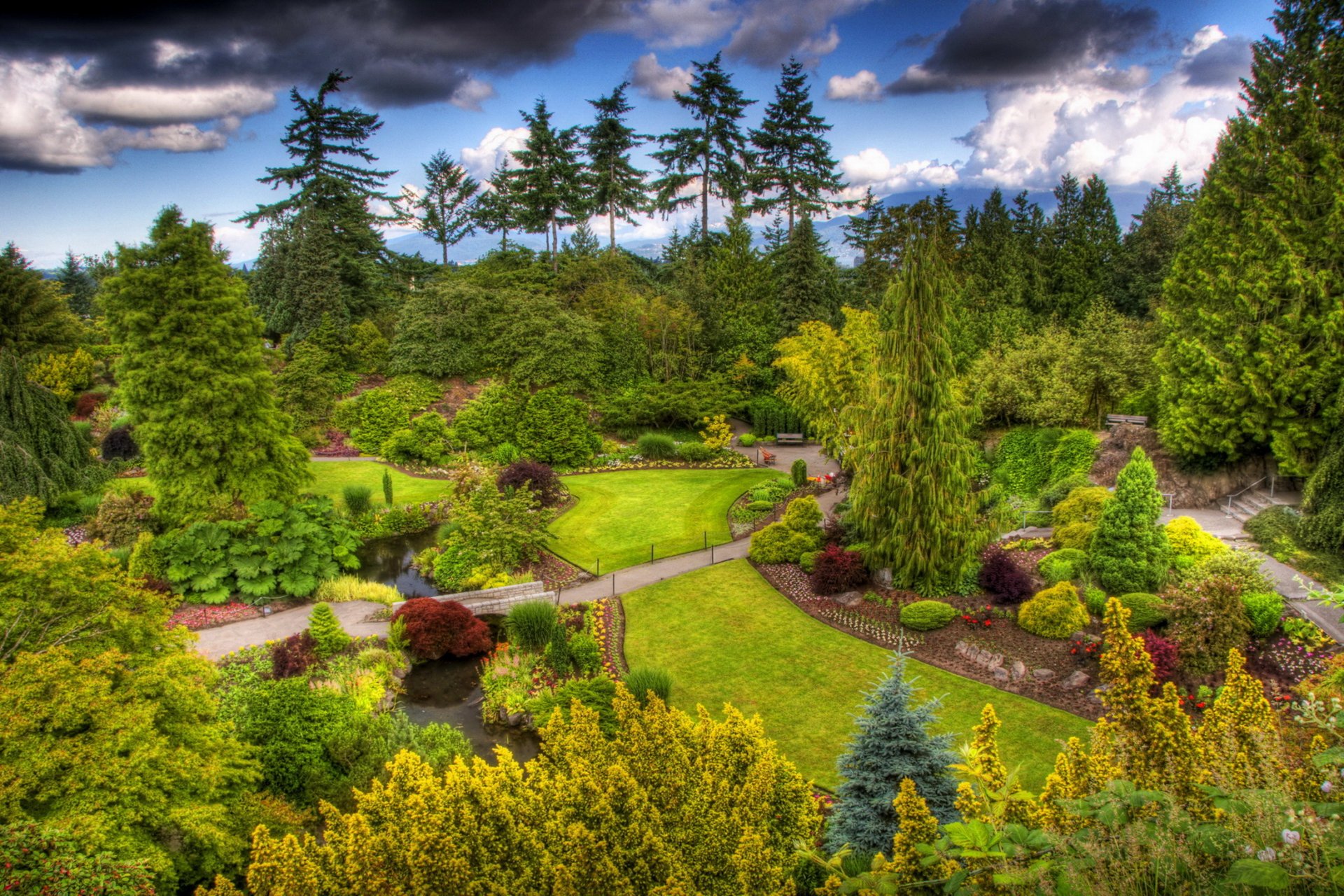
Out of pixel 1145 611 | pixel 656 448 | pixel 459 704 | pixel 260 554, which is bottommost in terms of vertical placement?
pixel 459 704

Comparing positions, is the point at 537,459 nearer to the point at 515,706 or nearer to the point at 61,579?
the point at 515,706

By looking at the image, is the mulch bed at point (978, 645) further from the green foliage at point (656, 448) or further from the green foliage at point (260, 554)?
the green foliage at point (656, 448)

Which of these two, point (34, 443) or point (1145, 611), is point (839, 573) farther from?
point (34, 443)

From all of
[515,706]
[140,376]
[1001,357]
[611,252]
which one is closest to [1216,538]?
[1001,357]

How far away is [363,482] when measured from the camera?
2789 centimetres

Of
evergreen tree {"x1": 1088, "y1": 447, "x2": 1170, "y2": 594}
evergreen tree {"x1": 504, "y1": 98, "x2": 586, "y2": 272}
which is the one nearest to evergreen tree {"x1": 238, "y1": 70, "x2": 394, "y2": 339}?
evergreen tree {"x1": 504, "y1": 98, "x2": 586, "y2": 272}

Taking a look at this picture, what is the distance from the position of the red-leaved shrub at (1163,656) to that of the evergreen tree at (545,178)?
39751 mm

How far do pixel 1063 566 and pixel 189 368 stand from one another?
22.4 m

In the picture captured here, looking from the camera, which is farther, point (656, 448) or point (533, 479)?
point (656, 448)

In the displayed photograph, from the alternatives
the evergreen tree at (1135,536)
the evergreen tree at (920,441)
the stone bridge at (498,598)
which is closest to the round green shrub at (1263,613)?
the evergreen tree at (1135,536)

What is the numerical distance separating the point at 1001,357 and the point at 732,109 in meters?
25.8

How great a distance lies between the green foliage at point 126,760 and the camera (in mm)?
6590

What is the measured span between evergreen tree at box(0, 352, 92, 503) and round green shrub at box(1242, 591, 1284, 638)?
3148cm

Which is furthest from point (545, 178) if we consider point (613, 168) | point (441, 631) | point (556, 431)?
point (441, 631)
